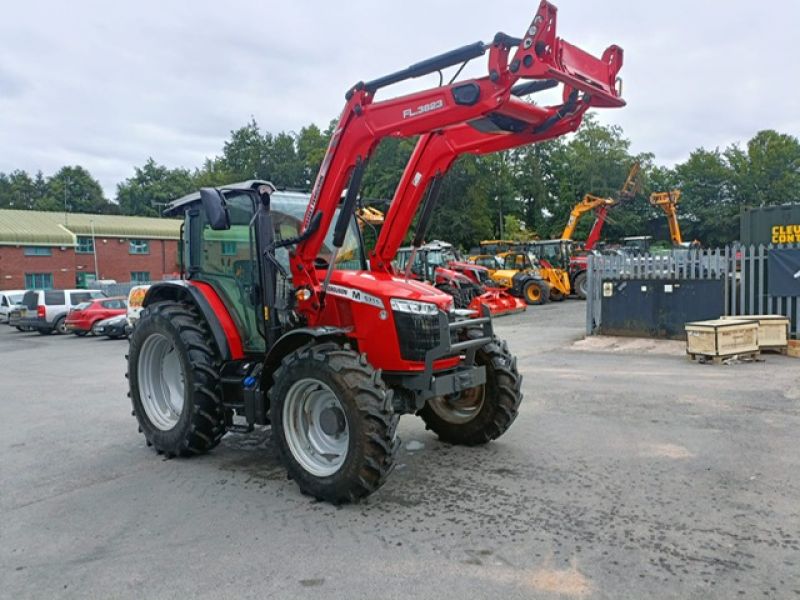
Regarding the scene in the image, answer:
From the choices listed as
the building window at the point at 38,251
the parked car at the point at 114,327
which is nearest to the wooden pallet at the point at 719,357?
the parked car at the point at 114,327

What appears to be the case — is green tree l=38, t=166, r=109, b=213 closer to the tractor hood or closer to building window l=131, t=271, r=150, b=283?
building window l=131, t=271, r=150, b=283

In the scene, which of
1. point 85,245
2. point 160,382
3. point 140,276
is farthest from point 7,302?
point 160,382

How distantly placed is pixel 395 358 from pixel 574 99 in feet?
8.16

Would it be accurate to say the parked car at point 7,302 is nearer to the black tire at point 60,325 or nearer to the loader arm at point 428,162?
the black tire at point 60,325

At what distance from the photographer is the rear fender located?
19.5ft

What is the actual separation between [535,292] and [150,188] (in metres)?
62.3

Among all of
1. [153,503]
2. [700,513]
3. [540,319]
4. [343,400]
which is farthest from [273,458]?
[540,319]

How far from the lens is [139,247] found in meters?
48.3

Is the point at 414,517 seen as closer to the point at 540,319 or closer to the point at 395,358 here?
the point at 395,358

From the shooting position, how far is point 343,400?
4.63 meters

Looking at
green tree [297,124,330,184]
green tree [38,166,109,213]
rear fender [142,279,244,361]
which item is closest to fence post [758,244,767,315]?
rear fender [142,279,244,361]

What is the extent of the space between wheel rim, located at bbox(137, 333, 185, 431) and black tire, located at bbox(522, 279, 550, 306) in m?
19.6

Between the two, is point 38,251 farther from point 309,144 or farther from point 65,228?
point 309,144

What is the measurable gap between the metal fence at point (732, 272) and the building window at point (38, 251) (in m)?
40.9
